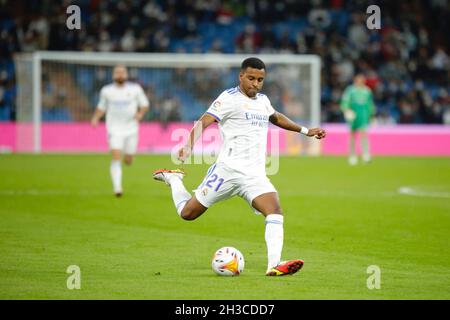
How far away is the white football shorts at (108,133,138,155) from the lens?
19.3 m

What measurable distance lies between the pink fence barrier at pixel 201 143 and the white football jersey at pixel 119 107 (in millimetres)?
11570

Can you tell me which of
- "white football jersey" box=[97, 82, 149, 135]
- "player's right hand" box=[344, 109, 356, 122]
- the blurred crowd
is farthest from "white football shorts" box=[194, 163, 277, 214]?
the blurred crowd

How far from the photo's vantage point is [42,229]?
46.4ft

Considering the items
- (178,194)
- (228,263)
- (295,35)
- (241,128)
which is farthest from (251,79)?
(295,35)

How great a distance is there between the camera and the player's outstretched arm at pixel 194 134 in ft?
33.6

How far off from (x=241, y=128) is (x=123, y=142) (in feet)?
30.7

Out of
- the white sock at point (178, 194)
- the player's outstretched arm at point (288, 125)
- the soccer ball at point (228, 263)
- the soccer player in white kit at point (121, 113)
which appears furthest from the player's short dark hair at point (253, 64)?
the soccer player in white kit at point (121, 113)

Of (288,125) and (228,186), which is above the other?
(288,125)

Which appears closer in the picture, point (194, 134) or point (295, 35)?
point (194, 134)

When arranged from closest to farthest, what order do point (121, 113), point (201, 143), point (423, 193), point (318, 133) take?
point (318, 133) → point (121, 113) → point (423, 193) → point (201, 143)

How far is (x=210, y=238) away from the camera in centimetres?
1360

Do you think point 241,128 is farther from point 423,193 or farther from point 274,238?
point 423,193

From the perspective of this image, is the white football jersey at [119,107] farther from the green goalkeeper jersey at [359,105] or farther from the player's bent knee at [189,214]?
the green goalkeeper jersey at [359,105]

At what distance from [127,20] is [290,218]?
21.8 meters
